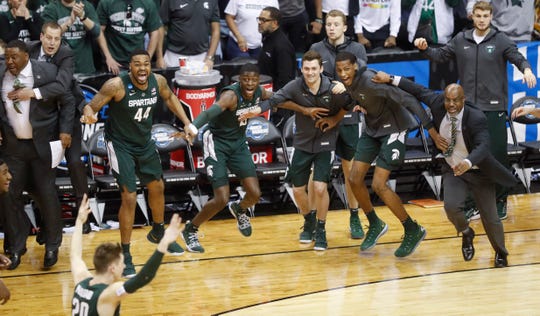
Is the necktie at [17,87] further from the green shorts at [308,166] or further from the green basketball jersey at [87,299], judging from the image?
the green basketball jersey at [87,299]

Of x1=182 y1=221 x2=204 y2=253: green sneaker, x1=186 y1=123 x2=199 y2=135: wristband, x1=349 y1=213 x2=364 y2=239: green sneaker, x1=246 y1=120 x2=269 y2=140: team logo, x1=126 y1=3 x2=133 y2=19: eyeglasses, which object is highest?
x1=126 y1=3 x2=133 y2=19: eyeglasses

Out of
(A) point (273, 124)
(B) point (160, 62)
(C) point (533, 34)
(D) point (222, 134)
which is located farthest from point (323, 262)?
(C) point (533, 34)

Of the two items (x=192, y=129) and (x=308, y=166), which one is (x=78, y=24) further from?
(x=308, y=166)

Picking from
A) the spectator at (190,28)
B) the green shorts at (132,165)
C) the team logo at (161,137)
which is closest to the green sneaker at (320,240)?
the green shorts at (132,165)

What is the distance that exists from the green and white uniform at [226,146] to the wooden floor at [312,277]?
0.82 meters

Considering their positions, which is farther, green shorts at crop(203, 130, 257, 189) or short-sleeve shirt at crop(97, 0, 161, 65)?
short-sleeve shirt at crop(97, 0, 161, 65)

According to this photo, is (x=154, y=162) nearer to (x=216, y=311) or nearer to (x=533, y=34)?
(x=216, y=311)

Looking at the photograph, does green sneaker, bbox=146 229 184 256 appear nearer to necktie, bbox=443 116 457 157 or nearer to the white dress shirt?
the white dress shirt

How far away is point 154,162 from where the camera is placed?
37.0ft

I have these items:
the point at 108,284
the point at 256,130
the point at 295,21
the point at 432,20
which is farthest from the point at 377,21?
the point at 108,284

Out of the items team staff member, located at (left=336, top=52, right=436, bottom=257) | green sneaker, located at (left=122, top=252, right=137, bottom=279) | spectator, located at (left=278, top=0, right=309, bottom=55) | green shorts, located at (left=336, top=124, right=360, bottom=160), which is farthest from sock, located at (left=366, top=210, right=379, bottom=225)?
spectator, located at (left=278, top=0, right=309, bottom=55)

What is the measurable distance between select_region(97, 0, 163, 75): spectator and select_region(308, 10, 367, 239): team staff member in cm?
220

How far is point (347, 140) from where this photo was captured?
40.7ft

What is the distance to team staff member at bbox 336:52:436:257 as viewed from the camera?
37.0 feet
